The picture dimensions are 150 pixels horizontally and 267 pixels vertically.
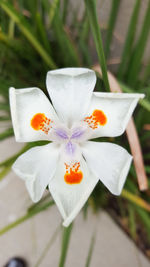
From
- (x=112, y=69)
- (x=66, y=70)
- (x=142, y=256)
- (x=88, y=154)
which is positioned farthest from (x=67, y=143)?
(x=142, y=256)

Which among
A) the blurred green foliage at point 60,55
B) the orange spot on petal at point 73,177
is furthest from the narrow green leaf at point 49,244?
the orange spot on petal at point 73,177

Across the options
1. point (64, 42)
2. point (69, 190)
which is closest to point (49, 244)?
point (69, 190)

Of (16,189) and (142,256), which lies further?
(16,189)

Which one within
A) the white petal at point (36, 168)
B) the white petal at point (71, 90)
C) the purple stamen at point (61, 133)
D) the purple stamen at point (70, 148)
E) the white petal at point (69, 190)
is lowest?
the white petal at point (69, 190)

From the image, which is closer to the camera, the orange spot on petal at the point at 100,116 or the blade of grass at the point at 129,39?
the orange spot on petal at the point at 100,116

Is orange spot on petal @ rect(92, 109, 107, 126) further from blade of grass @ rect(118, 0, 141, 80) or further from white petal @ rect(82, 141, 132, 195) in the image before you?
blade of grass @ rect(118, 0, 141, 80)

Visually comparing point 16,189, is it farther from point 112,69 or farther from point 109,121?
point 109,121

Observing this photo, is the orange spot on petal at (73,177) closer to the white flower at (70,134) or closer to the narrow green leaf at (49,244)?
the white flower at (70,134)

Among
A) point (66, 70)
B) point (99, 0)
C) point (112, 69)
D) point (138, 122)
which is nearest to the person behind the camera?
point (66, 70)
